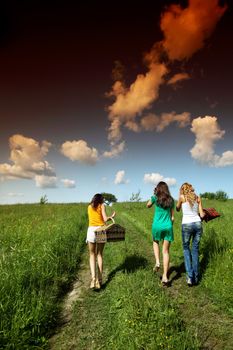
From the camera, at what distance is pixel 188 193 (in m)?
8.09

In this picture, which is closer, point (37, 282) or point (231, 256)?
point (37, 282)

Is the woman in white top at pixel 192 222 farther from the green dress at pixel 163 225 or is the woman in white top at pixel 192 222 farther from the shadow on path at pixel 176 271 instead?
the shadow on path at pixel 176 271

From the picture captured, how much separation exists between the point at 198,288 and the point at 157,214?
6.80ft

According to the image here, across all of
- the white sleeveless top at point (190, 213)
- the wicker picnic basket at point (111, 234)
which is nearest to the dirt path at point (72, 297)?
the wicker picnic basket at point (111, 234)

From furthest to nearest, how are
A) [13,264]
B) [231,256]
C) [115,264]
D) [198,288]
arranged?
[115,264]
[231,256]
[198,288]
[13,264]

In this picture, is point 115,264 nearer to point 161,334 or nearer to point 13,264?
point 13,264

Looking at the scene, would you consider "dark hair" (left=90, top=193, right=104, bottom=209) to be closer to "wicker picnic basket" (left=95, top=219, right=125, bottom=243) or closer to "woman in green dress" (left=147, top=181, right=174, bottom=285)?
"wicker picnic basket" (left=95, top=219, right=125, bottom=243)

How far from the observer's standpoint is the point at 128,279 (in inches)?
299

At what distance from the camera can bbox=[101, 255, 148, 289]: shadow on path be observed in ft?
28.4

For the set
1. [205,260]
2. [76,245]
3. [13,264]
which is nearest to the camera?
[13,264]

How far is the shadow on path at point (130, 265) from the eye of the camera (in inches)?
341

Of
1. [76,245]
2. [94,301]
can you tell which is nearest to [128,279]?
[94,301]

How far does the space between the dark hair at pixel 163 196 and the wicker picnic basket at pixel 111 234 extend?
1322mm

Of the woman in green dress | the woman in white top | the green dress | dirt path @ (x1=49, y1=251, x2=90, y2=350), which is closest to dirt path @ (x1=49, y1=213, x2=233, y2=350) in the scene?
dirt path @ (x1=49, y1=251, x2=90, y2=350)
